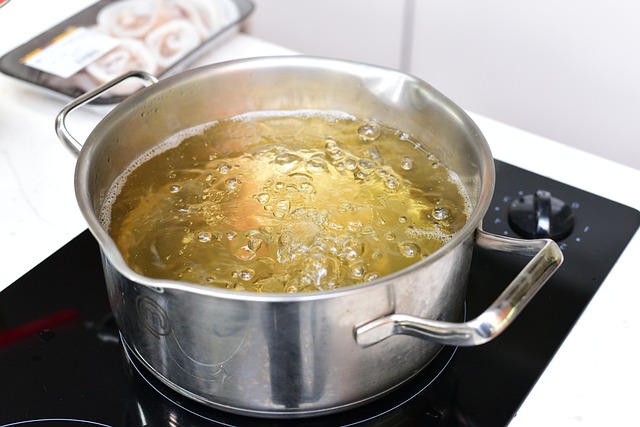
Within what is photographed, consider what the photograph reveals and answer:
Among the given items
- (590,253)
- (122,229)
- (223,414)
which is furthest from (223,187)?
(590,253)

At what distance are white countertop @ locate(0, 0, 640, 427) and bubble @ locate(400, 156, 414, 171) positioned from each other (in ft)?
0.77

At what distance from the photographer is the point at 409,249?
779 mm

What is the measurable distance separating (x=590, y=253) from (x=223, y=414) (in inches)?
19.1

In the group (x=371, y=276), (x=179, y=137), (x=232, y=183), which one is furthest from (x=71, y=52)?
(x=371, y=276)

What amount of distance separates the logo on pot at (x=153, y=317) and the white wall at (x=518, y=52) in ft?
3.84

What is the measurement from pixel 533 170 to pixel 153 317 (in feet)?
2.04

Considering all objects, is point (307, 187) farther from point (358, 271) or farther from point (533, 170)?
point (533, 170)

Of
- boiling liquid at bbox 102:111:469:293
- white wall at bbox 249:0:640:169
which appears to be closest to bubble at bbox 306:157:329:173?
boiling liquid at bbox 102:111:469:293

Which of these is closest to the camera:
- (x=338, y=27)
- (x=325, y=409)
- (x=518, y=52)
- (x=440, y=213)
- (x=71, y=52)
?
(x=325, y=409)

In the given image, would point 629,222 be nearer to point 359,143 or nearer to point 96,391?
point 359,143

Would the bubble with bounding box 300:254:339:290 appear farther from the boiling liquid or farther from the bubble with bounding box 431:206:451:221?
the bubble with bounding box 431:206:451:221

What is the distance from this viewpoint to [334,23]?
6.20ft

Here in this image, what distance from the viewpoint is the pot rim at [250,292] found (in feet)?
1.95

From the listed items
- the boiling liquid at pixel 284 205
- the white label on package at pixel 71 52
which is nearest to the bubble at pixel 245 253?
the boiling liquid at pixel 284 205
